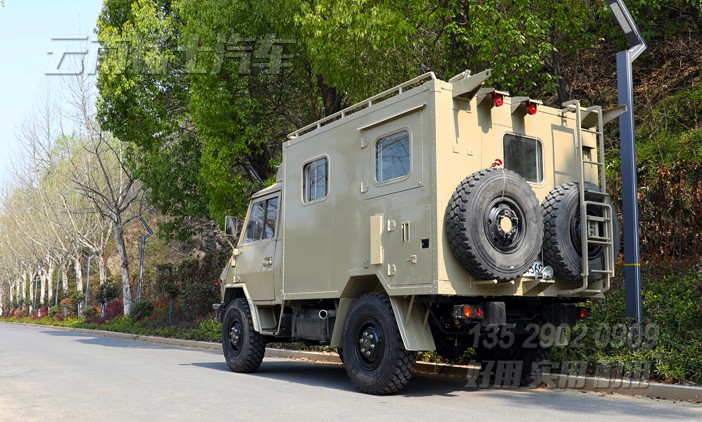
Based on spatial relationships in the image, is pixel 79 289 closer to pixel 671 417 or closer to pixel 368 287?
pixel 368 287

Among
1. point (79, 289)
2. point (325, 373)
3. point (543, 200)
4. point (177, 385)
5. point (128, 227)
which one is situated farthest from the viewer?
point (128, 227)

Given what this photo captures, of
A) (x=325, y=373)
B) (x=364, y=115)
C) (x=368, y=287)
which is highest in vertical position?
(x=364, y=115)

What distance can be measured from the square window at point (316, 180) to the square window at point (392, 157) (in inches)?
44.8

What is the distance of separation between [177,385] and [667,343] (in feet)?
21.2

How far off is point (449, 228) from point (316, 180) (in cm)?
284

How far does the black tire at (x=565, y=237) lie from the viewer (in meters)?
8.13

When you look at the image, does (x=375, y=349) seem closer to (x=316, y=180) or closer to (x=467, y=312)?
(x=467, y=312)

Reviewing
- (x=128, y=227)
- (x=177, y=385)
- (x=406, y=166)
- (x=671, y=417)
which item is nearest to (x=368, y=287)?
(x=406, y=166)

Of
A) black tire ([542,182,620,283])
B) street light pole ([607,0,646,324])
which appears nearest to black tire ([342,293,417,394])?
black tire ([542,182,620,283])

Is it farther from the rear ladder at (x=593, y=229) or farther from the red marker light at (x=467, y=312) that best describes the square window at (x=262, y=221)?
the rear ladder at (x=593, y=229)

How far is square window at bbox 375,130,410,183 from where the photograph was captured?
8273mm

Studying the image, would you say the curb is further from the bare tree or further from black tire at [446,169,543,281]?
the bare tree

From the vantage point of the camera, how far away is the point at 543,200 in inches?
338

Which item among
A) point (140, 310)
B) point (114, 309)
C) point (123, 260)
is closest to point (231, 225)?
point (140, 310)
